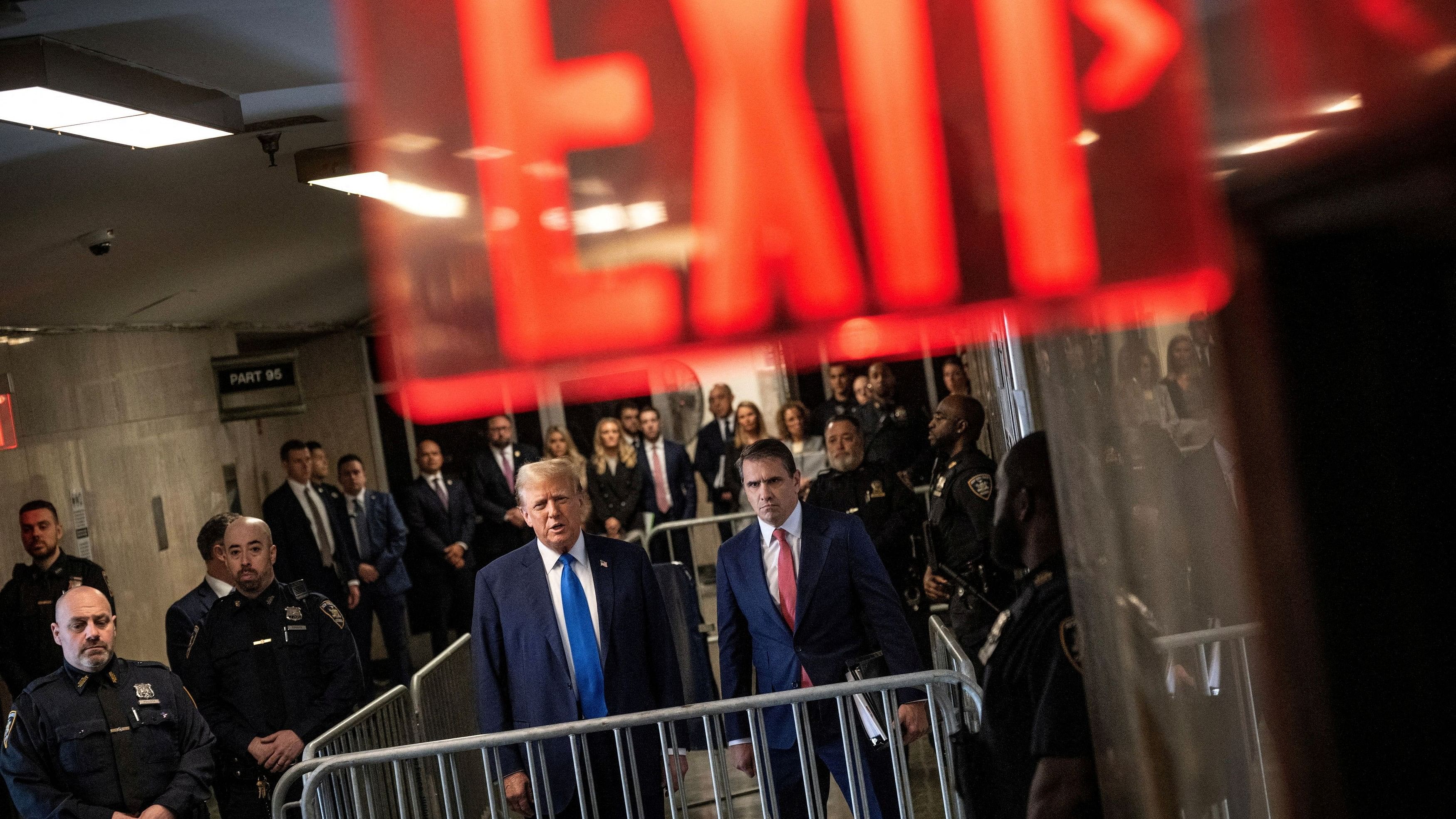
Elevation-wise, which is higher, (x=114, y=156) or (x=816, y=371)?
(x=114, y=156)

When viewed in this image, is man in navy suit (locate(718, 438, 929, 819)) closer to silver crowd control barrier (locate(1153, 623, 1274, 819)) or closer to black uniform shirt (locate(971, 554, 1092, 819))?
black uniform shirt (locate(971, 554, 1092, 819))

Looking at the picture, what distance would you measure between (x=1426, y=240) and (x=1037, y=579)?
143cm

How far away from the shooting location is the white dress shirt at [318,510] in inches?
417

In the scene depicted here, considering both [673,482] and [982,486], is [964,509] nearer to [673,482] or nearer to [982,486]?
[982,486]

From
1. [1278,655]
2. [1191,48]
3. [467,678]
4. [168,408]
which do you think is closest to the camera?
[1278,655]

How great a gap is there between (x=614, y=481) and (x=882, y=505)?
4389 mm

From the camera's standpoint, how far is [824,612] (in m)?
4.45

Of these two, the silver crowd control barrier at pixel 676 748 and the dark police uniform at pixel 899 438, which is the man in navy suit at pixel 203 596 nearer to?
the silver crowd control barrier at pixel 676 748

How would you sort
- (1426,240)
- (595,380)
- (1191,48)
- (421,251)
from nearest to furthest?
(1426,240) < (1191,48) < (421,251) < (595,380)

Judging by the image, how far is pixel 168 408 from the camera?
440 inches

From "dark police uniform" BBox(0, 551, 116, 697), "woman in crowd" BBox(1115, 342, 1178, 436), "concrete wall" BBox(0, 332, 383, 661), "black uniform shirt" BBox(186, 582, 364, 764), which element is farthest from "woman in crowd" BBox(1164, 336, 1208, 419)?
"concrete wall" BBox(0, 332, 383, 661)

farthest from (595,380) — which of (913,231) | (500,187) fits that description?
(913,231)

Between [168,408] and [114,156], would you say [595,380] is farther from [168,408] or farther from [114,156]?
[168,408]

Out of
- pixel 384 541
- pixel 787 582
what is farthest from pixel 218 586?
pixel 384 541
